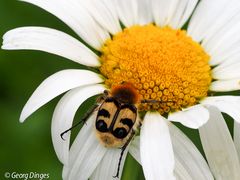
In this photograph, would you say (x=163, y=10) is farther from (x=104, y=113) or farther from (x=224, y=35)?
(x=104, y=113)

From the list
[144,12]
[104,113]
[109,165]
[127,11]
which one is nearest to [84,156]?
[109,165]

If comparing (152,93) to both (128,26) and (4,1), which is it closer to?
(128,26)

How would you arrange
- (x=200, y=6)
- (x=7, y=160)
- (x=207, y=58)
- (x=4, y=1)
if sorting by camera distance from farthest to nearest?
(x=4, y=1)
(x=7, y=160)
(x=200, y=6)
(x=207, y=58)

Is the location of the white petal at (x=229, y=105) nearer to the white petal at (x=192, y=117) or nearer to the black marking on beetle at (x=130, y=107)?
the white petal at (x=192, y=117)

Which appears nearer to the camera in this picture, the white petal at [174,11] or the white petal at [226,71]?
the white petal at [226,71]

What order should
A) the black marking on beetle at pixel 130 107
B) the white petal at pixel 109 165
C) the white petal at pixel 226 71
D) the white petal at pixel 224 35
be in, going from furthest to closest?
the white petal at pixel 224 35 → the white petal at pixel 226 71 → the white petal at pixel 109 165 → the black marking on beetle at pixel 130 107

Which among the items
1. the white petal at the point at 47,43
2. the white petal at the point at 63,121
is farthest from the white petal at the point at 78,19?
the white petal at the point at 63,121

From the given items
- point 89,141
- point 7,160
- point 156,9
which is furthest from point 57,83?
point 7,160
